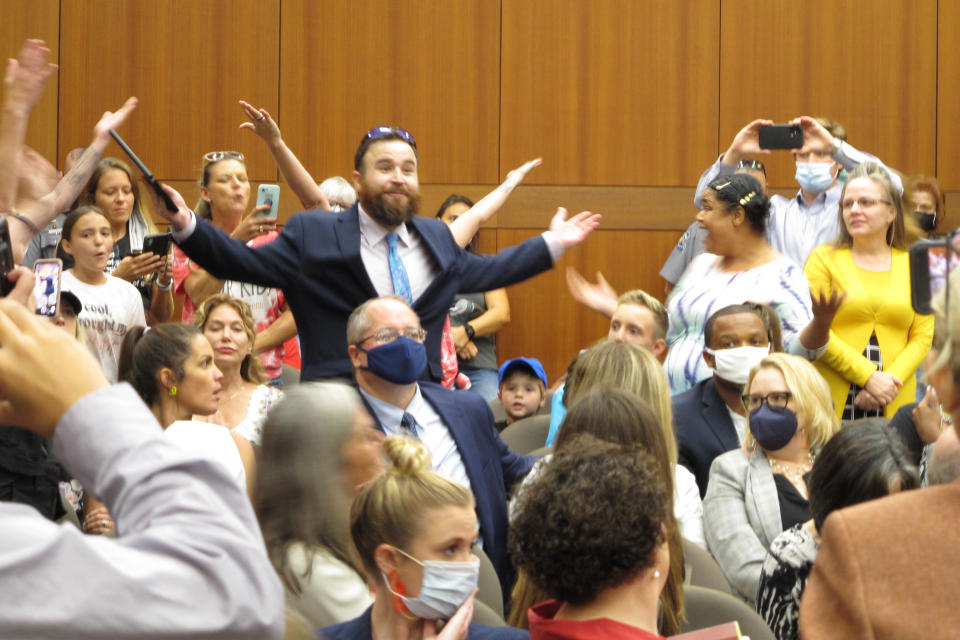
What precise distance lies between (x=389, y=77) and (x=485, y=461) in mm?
3899

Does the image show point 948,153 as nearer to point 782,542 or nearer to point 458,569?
point 782,542

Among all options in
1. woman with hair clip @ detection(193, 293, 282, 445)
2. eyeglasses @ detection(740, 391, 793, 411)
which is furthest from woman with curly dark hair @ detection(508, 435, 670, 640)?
woman with hair clip @ detection(193, 293, 282, 445)

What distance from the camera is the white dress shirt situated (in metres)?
0.73

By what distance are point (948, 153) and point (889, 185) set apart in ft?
8.59

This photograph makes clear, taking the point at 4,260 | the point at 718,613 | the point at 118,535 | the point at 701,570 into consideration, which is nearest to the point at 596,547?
the point at 718,613

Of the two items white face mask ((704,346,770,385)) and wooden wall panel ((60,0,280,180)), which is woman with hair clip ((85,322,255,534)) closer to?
white face mask ((704,346,770,385))

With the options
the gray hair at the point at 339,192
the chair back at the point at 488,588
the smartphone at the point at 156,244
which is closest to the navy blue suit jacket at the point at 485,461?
the chair back at the point at 488,588

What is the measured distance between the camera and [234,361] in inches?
165

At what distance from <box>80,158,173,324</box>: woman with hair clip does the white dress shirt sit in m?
4.18

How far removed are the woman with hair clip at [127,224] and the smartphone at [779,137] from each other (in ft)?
8.27

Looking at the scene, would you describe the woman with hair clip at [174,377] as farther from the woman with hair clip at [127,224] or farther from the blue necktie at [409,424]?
the woman with hair clip at [127,224]

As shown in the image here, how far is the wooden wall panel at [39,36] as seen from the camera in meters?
6.70

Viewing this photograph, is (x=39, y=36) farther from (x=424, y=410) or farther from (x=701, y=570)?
(x=701, y=570)

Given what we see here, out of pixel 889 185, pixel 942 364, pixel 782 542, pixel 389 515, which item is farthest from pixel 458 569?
pixel 889 185
